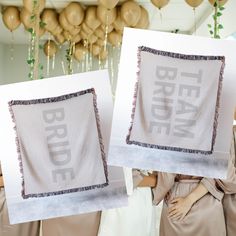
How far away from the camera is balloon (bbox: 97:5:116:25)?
11.8 ft

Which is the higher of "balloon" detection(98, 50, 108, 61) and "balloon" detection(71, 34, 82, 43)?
"balloon" detection(71, 34, 82, 43)

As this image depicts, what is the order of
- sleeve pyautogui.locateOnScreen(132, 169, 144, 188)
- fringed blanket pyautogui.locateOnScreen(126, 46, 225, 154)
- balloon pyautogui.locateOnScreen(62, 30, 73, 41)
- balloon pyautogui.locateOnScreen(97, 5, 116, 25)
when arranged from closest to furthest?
fringed blanket pyautogui.locateOnScreen(126, 46, 225, 154), sleeve pyautogui.locateOnScreen(132, 169, 144, 188), balloon pyautogui.locateOnScreen(97, 5, 116, 25), balloon pyautogui.locateOnScreen(62, 30, 73, 41)

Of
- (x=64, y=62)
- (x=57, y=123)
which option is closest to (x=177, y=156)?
(x=57, y=123)

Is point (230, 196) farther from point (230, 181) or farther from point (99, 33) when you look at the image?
point (99, 33)

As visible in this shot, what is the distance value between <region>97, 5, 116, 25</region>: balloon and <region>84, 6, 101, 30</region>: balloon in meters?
0.07

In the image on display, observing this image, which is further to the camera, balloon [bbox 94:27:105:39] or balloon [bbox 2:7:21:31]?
balloon [bbox 94:27:105:39]

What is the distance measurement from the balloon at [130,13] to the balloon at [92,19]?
0.83 feet

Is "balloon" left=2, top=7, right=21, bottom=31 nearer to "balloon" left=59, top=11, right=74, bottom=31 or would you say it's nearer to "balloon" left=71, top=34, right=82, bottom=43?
"balloon" left=59, top=11, right=74, bottom=31

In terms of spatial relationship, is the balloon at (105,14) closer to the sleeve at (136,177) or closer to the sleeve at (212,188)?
the sleeve at (136,177)

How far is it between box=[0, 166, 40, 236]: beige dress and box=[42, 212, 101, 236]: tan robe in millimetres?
161

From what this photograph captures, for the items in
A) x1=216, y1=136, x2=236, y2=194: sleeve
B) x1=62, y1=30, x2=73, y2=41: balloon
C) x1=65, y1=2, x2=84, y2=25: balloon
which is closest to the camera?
x1=216, y1=136, x2=236, y2=194: sleeve

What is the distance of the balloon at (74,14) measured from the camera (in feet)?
12.2

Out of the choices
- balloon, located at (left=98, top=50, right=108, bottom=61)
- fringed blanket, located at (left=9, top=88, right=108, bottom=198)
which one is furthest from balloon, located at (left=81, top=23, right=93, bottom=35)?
fringed blanket, located at (left=9, top=88, right=108, bottom=198)

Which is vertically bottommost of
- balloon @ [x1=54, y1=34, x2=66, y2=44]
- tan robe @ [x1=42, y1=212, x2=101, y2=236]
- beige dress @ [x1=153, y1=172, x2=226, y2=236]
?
tan robe @ [x1=42, y1=212, x2=101, y2=236]
